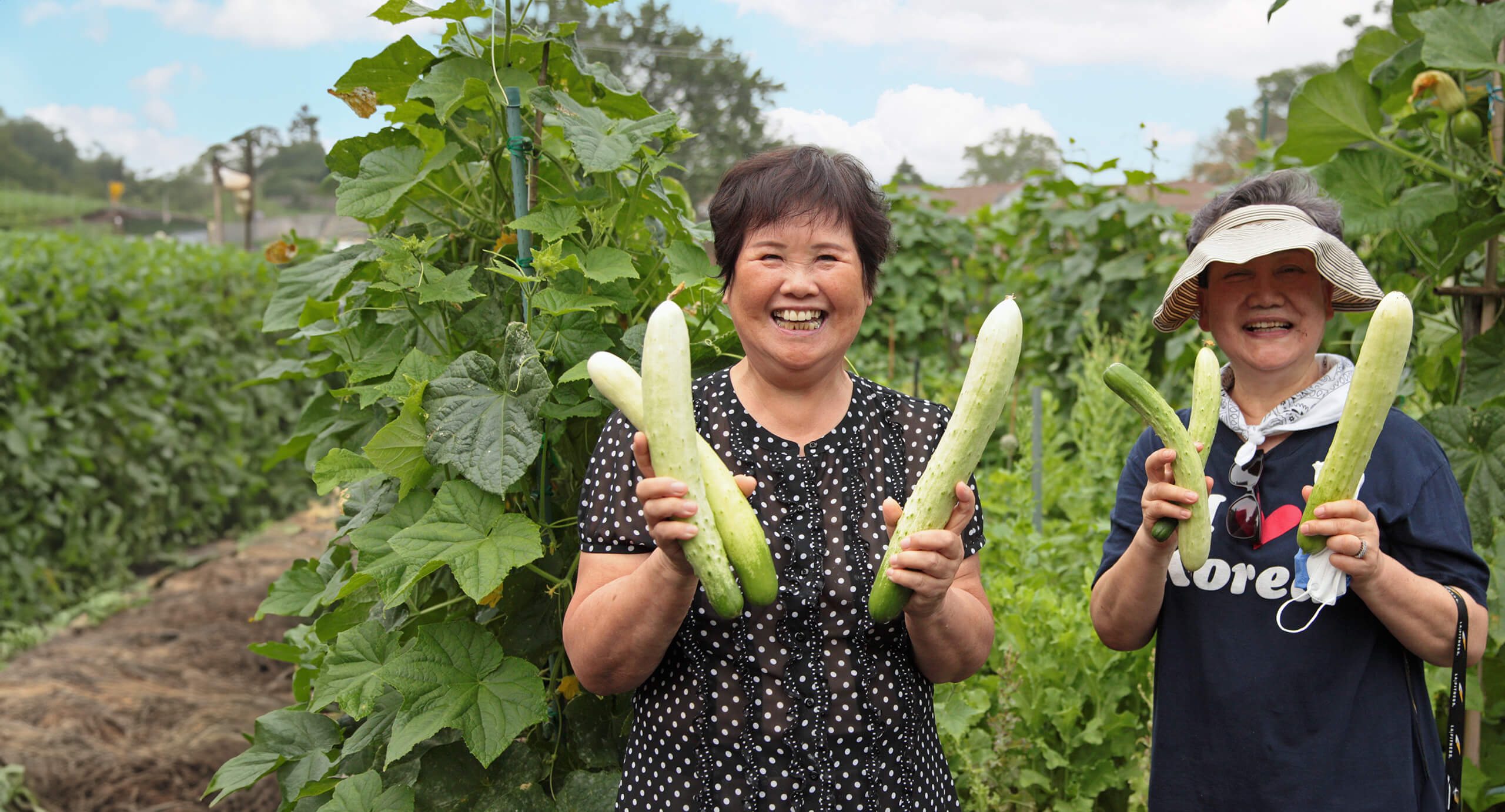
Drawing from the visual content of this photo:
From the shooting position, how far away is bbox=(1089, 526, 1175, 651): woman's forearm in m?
1.90

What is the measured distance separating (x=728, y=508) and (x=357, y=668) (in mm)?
1072

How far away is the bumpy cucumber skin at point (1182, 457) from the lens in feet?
5.77

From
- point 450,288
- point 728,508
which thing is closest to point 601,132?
point 450,288

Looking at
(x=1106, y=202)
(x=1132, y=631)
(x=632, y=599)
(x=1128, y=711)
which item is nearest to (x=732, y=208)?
(x=632, y=599)

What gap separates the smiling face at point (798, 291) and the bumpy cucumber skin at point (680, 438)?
27 cm

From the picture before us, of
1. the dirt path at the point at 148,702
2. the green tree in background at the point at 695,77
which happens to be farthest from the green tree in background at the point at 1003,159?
the dirt path at the point at 148,702

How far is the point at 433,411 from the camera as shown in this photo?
83.1 inches

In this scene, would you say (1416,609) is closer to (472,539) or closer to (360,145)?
(472,539)

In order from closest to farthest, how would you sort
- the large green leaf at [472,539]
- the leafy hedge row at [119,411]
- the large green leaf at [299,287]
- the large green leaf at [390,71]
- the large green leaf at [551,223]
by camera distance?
the large green leaf at [472,539] < the large green leaf at [551,223] < the large green leaf at [390,71] < the large green leaf at [299,287] < the leafy hedge row at [119,411]

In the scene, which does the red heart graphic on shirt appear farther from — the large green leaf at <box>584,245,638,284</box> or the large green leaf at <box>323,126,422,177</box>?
the large green leaf at <box>323,126,422,177</box>

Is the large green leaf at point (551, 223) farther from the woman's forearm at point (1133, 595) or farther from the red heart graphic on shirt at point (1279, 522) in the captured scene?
the red heart graphic on shirt at point (1279, 522)

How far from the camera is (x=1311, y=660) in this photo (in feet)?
6.22

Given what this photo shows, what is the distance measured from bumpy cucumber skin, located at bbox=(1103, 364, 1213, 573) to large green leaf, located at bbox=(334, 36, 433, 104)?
66.8 inches

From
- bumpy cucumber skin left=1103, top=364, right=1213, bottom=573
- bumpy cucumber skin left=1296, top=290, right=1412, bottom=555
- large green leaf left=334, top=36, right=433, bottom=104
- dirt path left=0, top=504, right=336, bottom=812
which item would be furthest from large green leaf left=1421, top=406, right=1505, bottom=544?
dirt path left=0, top=504, right=336, bottom=812
